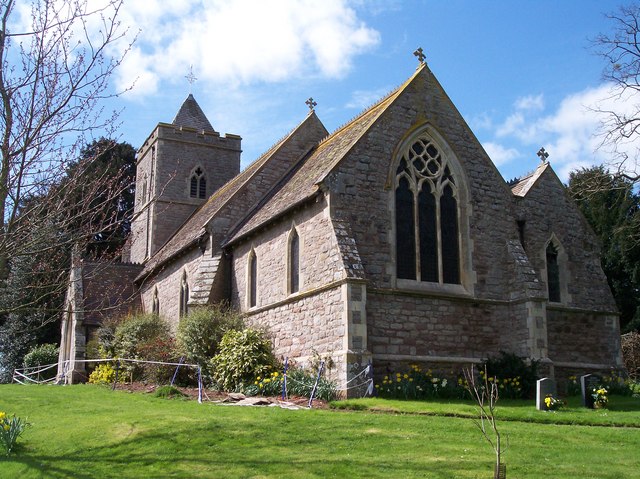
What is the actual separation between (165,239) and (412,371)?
21.6 m

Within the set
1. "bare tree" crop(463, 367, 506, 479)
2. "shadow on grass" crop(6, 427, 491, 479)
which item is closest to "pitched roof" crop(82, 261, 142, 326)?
"bare tree" crop(463, 367, 506, 479)

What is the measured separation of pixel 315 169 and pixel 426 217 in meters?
4.04

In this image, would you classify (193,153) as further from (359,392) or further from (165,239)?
(359,392)

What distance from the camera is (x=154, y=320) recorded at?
82.8 ft

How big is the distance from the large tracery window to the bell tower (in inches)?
741

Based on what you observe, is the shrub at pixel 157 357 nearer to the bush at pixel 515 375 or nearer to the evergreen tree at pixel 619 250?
the bush at pixel 515 375

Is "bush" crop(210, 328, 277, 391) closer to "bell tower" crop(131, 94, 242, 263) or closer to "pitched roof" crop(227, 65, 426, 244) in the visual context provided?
"pitched roof" crop(227, 65, 426, 244)

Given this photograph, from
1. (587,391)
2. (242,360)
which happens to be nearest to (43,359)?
(242,360)

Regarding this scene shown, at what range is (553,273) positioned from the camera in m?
22.1

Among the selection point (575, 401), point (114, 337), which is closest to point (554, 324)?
point (575, 401)

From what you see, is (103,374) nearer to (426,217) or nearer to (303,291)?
(303,291)

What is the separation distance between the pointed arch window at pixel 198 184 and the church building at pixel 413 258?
41.9 feet

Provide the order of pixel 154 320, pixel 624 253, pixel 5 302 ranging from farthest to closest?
pixel 624 253 < pixel 154 320 < pixel 5 302

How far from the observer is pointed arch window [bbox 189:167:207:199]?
124 feet
